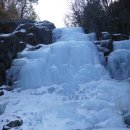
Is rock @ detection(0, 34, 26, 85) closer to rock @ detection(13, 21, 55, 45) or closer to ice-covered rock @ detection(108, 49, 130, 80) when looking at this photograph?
rock @ detection(13, 21, 55, 45)

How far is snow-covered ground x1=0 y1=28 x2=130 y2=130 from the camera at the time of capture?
13.4m

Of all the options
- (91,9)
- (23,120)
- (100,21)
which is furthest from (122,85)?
(91,9)

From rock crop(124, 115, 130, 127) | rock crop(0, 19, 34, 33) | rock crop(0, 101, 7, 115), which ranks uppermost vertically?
rock crop(0, 19, 34, 33)

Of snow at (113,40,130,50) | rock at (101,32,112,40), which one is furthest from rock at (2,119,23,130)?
rock at (101,32,112,40)

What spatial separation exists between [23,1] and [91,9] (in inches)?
308

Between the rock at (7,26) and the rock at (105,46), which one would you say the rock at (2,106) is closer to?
the rock at (105,46)

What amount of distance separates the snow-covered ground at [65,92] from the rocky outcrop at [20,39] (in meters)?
0.47

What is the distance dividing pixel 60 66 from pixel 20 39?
4039mm

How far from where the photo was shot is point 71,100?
15.7 metres

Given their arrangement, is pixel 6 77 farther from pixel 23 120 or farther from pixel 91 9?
pixel 91 9

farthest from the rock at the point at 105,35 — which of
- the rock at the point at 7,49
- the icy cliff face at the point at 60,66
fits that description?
the rock at the point at 7,49

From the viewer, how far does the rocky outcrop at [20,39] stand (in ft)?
62.4

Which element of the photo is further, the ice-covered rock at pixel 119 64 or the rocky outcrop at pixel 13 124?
the ice-covered rock at pixel 119 64

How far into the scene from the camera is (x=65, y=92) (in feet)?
54.8
